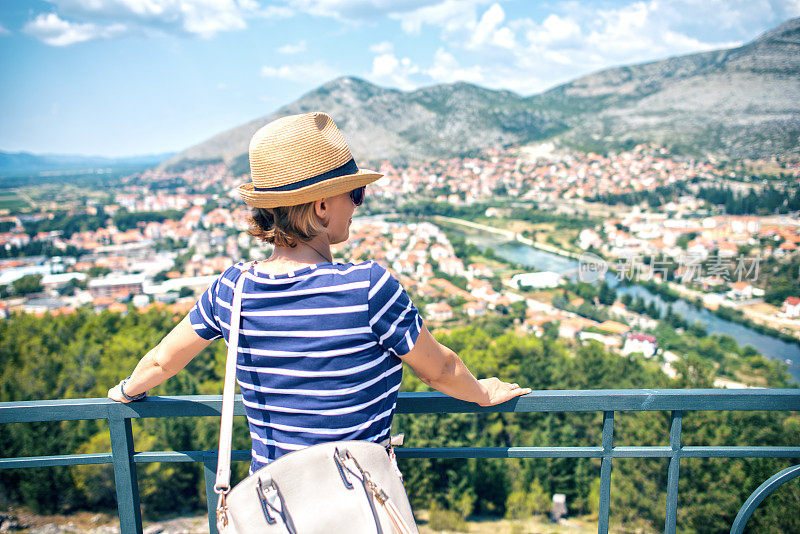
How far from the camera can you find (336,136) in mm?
850

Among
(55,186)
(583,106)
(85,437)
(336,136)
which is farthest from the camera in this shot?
(55,186)

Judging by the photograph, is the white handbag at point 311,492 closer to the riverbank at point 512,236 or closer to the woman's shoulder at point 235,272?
the woman's shoulder at point 235,272

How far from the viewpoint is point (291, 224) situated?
0.83 meters

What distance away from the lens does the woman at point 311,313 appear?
77 cm

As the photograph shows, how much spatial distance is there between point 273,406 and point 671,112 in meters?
53.4

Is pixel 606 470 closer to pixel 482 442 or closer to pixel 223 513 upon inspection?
pixel 223 513

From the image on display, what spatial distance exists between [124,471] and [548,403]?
999 mm

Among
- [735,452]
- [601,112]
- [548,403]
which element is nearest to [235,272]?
[548,403]

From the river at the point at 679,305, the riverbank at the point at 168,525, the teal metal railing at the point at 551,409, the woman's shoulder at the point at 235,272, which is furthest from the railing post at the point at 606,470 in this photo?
the river at the point at 679,305

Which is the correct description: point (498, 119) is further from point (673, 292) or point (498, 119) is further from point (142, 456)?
point (142, 456)

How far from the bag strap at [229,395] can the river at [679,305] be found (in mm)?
20088

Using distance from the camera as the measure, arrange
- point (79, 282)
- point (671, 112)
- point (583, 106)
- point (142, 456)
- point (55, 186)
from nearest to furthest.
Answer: point (142, 456), point (79, 282), point (671, 112), point (583, 106), point (55, 186)

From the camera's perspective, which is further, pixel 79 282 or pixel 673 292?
pixel 79 282

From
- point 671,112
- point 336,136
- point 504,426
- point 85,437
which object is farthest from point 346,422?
point 671,112
